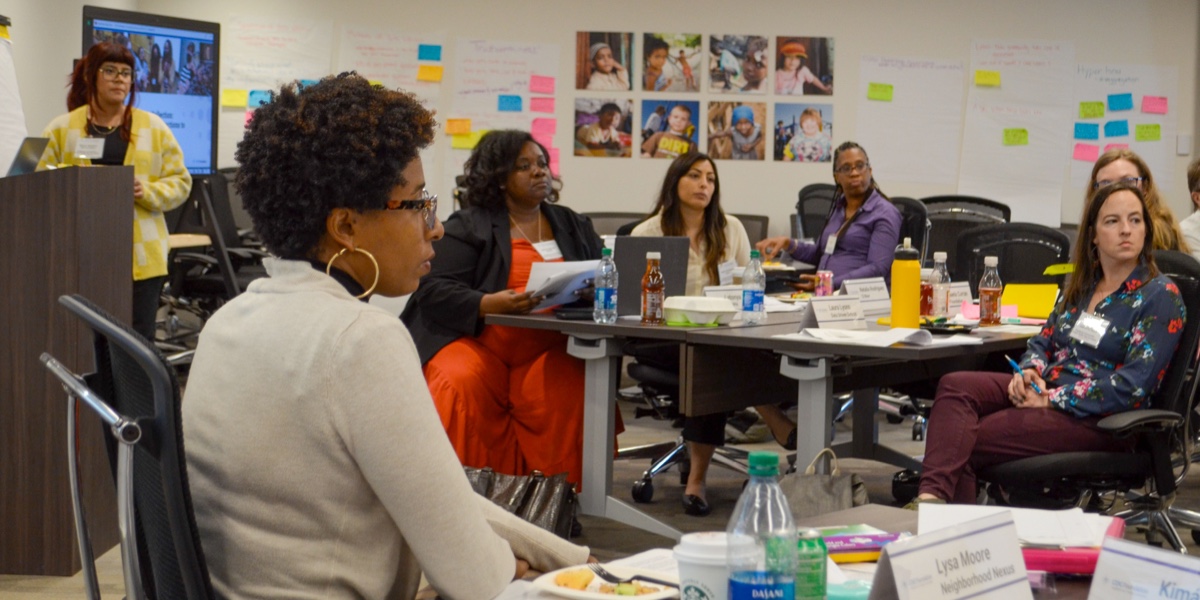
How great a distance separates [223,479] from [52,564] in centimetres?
229

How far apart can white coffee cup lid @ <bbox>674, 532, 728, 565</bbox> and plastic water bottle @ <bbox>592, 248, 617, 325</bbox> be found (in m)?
2.30

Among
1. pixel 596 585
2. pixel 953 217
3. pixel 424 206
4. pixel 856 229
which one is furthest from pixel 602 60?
pixel 596 585

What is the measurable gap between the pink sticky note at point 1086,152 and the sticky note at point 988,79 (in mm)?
611

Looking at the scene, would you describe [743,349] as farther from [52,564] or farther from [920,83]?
[920,83]

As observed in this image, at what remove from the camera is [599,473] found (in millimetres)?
3646

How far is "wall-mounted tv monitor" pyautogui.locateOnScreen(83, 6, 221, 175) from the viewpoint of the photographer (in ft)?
20.6

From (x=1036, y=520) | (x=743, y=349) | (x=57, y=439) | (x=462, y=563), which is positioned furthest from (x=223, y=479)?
(x=743, y=349)

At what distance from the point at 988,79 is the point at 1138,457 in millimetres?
4834

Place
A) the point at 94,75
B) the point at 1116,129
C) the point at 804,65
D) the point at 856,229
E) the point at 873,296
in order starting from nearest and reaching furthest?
the point at 873,296
the point at 94,75
the point at 856,229
the point at 1116,129
the point at 804,65

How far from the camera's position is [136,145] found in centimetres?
473

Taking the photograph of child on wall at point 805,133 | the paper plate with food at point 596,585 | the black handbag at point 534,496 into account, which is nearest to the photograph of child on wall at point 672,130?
the photograph of child on wall at point 805,133

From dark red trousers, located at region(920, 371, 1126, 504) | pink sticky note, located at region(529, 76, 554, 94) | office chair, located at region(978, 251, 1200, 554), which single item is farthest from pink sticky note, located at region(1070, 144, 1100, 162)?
dark red trousers, located at region(920, 371, 1126, 504)

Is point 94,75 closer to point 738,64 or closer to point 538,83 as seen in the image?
point 538,83

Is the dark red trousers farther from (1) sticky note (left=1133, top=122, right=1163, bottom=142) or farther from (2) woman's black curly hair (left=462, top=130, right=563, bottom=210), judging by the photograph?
(1) sticky note (left=1133, top=122, right=1163, bottom=142)
